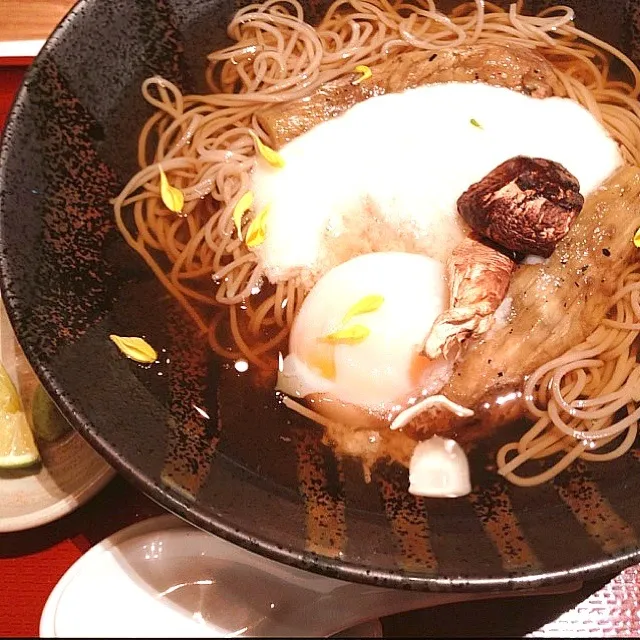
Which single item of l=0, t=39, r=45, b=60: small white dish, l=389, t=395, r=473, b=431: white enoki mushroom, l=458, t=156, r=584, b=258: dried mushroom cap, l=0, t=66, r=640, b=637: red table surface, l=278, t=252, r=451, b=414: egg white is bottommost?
l=0, t=66, r=640, b=637: red table surface

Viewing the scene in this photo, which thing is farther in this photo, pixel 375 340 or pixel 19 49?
pixel 19 49

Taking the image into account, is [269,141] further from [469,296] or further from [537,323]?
[537,323]

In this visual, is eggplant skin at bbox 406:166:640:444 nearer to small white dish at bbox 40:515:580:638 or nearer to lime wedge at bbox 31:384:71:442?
small white dish at bbox 40:515:580:638

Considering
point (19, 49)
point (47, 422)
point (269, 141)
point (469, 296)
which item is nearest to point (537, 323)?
point (469, 296)

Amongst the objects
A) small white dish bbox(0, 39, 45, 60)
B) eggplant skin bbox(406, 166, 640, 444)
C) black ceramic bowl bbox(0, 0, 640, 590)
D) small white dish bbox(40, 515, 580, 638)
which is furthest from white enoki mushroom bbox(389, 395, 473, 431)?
small white dish bbox(0, 39, 45, 60)

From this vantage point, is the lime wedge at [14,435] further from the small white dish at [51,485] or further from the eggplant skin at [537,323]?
the eggplant skin at [537,323]

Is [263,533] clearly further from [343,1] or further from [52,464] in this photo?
[343,1]
